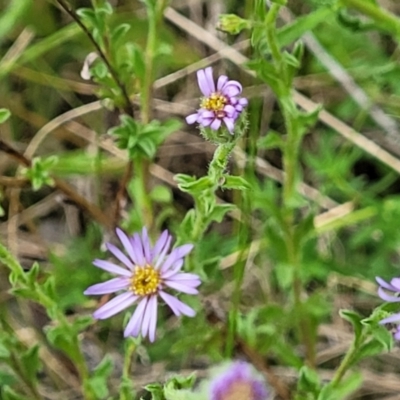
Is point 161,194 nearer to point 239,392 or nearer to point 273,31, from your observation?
point 273,31

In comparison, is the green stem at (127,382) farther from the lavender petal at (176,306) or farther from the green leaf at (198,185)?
the green leaf at (198,185)

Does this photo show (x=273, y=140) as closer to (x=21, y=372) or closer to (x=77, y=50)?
(x=21, y=372)

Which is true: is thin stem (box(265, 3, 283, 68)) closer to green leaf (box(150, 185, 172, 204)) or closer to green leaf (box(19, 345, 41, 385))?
green leaf (box(150, 185, 172, 204))

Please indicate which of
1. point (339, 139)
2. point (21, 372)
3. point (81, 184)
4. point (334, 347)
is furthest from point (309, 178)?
point (21, 372)

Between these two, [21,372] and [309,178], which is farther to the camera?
[309,178]

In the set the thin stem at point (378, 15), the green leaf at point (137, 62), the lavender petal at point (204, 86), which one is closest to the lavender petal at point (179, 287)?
the lavender petal at point (204, 86)

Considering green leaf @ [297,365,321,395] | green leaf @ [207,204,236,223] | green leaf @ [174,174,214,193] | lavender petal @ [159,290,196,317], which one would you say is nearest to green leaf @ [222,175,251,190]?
green leaf @ [174,174,214,193]

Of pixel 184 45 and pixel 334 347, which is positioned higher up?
pixel 184 45
